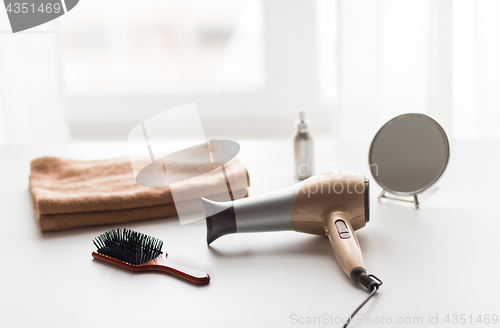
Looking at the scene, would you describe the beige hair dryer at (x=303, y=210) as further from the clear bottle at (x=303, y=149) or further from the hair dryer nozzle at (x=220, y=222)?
the clear bottle at (x=303, y=149)

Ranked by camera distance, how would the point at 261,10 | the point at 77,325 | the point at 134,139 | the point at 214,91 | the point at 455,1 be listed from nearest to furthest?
the point at 77,325 < the point at 134,139 < the point at 455,1 < the point at 261,10 < the point at 214,91

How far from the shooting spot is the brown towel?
74 centimetres

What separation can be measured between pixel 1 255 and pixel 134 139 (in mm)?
292

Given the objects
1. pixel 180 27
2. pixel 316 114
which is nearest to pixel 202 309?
pixel 316 114

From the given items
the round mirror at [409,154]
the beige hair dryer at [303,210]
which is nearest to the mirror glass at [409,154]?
the round mirror at [409,154]

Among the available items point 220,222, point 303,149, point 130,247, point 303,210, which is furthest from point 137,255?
point 303,149

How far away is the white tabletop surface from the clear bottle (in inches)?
6.2

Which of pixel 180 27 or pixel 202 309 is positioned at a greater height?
pixel 180 27

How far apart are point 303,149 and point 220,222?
1.04 feet

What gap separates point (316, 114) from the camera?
1.92 metres

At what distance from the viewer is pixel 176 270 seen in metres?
0.59

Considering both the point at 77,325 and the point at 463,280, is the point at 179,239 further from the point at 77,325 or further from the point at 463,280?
the point at 463,280

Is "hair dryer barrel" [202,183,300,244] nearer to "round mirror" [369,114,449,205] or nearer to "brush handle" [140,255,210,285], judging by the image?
"brush handle" [140,255,210,285]

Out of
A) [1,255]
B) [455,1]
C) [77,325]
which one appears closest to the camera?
[77,325]
